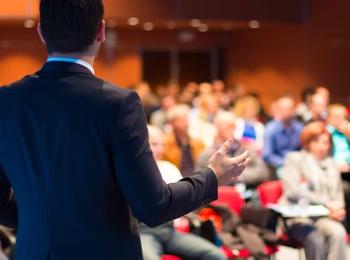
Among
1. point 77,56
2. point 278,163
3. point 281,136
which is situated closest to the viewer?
point 77,56

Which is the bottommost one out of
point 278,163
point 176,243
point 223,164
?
point 278,163

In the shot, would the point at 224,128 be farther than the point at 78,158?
Yes

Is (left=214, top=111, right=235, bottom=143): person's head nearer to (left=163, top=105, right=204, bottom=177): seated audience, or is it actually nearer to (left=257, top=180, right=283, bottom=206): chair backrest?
(left=163, top=105, right=204, bottom=177): seated audience

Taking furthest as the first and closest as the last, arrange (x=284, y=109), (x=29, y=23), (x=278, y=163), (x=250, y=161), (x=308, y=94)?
1. (x=29, y=23)
2. (x=308, y=94)
3. (x=284, y=109)
4. (x=278, y=163)
5. (x=250, y=161)

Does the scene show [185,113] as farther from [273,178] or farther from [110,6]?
[110,6]

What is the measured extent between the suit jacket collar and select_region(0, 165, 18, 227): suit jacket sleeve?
28 centimetres

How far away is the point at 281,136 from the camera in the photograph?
921 centimetres

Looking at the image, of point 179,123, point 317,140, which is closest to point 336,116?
point 179,123

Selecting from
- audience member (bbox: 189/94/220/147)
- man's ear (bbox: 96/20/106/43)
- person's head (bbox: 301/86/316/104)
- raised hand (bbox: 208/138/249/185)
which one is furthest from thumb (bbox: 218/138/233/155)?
person's head (bbox: 301/86/316/104)

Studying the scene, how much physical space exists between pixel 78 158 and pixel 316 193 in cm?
474

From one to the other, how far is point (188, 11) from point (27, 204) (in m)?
12.9

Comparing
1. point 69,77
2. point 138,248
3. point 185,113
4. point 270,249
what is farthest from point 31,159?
point 185,113

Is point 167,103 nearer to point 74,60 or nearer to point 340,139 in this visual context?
point 340,139

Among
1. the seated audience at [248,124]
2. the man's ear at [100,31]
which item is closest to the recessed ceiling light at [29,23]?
the seated audience at [248,124]
